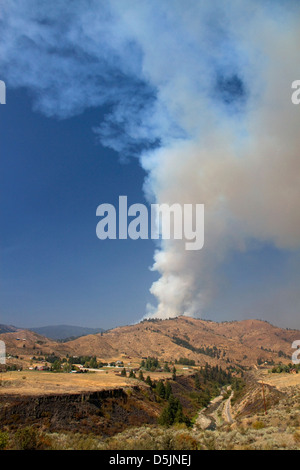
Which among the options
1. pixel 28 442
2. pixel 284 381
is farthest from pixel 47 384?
pixel 284 381

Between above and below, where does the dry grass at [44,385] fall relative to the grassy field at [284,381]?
above

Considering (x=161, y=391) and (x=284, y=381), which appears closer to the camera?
(x=284, y=381)

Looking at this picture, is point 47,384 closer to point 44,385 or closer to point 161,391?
point 44,385

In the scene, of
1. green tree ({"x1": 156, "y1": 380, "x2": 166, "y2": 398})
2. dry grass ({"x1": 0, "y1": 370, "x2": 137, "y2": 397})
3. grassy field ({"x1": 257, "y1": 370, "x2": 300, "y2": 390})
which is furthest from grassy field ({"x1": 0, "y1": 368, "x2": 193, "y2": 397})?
grassy field ({"x1": 257, "y1": 370, "x2": 300, "y2": 390})

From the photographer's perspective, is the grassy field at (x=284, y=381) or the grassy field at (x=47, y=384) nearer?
the grassy field at (x=47, y=384)

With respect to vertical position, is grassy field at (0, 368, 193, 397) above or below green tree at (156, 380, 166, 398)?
above

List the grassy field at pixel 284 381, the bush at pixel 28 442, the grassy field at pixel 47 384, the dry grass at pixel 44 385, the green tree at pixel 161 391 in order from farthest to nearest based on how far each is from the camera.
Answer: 1. the green tree at pixel 161 391
2. the grassy field at pixel 284 381
3. the grassy field at pixel 47 384
4. the dry grass at pixel 44 385
5. the bush at pixel 28 442

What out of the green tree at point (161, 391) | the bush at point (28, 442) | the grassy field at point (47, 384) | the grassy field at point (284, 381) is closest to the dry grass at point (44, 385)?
the grassy field at point (47, 384)

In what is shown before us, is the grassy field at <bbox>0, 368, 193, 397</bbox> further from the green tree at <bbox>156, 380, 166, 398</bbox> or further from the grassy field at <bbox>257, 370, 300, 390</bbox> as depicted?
the grassy field at <bbox>257, 370, 300, 390</bbox>

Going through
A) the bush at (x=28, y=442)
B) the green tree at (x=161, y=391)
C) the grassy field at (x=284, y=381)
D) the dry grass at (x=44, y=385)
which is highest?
the bush at (x=28, y=442)

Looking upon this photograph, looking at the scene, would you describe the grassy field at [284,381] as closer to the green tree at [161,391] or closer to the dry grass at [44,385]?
the green tree at [161,391]

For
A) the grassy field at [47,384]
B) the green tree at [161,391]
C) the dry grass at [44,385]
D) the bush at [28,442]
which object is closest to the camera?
A: the bush at [28,442]
